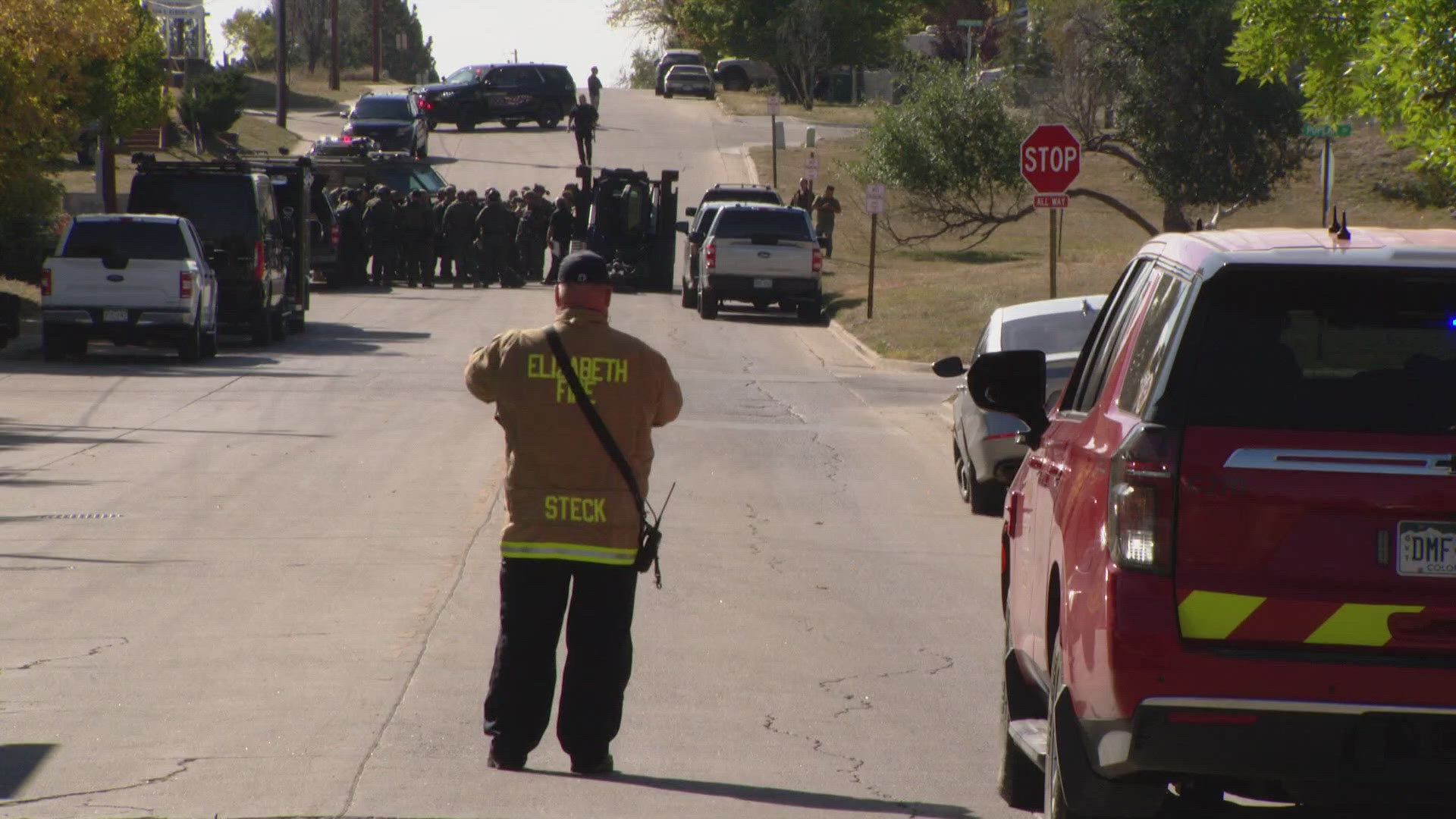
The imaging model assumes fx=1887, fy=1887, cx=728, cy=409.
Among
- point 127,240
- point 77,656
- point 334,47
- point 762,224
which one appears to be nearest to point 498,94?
point 334,47

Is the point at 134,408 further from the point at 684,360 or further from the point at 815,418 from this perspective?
the point at 684,360

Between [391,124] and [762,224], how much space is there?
22.7 m

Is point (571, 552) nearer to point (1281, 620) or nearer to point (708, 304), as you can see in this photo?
point (1281, 620)

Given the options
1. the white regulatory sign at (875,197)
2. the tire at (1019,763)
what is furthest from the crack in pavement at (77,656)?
the white regulatory sign at (875,197)

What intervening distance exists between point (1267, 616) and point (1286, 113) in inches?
1250

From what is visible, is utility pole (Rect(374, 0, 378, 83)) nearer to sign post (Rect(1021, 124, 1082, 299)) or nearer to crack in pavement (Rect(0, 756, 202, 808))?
sign post (Rect(1021, 124, 1082, 299))

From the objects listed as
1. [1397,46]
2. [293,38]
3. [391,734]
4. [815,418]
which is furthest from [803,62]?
[391,734]

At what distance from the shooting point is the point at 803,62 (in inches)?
3041

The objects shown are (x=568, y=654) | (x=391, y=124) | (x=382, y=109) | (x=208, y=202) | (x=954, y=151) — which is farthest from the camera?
(x=382, y=109)

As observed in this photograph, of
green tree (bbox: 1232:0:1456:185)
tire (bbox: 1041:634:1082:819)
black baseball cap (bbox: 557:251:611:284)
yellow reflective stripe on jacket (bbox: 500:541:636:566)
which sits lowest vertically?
tire (bbox: 1041:634:1082:819)

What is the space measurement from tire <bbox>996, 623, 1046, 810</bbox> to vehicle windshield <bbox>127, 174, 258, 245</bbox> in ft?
68.1

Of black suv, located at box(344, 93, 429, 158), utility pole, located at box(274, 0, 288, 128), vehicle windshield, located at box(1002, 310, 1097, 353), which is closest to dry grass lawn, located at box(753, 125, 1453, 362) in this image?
black suv, located at box(344, 93, 429, 158)

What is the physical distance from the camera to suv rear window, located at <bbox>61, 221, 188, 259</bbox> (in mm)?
22828

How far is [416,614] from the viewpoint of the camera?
30.2ft
